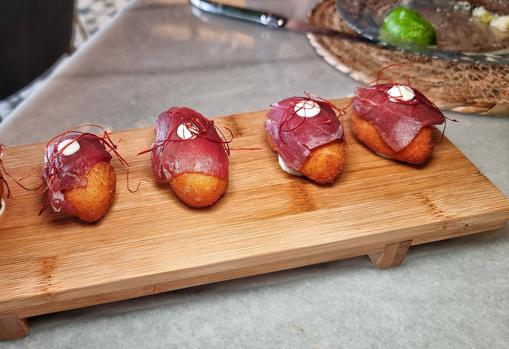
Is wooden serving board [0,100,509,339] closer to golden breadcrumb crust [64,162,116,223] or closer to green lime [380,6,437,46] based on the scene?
golden breadcrumb crust [64,162,116,223]

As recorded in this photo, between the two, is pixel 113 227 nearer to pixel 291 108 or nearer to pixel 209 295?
pixel 209 295

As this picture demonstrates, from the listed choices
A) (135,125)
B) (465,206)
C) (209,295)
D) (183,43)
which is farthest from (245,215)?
(183,43)

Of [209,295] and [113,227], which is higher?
[113,227]

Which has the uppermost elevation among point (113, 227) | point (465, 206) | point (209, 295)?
point (465, 206)

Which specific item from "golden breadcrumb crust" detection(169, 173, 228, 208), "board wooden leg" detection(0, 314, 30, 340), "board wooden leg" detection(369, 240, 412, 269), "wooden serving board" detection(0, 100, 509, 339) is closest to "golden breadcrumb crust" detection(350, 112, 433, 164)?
"wooden serving board" detection(0, 100, 509, 339)

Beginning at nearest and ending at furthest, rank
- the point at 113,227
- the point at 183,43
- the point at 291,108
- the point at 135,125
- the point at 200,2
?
the point at 113,227 → the point at 291,108 → the point at 135,125 → the point at 183,43 → the point at 200,2

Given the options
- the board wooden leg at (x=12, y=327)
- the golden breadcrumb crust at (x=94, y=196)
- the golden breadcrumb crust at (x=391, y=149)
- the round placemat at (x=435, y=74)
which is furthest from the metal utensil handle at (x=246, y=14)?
the board wooden leg at (x=12, y=327)

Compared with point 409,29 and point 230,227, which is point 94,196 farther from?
point 409,29
